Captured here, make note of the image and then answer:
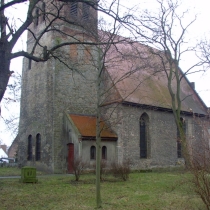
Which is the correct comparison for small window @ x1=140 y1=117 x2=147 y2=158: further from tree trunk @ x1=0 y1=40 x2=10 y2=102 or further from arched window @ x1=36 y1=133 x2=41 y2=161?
tree trunk @ x1=0 y1=40 x2=10 y2=102

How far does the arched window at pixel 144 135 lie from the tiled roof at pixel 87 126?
2.86m

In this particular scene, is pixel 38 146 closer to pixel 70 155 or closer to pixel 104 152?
pixel 70 155

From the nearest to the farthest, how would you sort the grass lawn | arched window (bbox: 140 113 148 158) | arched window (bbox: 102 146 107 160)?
the grass lawn → arched window (bbox: 102 146 107 160) → arched window (bbox: 140 113 148 158)

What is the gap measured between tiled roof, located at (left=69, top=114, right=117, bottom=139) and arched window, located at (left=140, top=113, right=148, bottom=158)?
2.86 m

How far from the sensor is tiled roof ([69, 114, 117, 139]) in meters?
22.2

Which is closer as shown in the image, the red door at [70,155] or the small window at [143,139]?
the red door at [70,155]

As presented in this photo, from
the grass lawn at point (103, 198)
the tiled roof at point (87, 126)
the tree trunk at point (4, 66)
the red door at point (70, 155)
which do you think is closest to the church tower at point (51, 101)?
the red door at point (70, 155)

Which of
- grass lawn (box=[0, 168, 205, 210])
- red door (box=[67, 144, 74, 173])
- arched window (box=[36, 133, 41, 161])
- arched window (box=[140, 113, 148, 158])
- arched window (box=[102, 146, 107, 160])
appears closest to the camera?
grass lawn (box=[0, 168, 205, 210])

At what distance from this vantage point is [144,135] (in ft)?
82.8


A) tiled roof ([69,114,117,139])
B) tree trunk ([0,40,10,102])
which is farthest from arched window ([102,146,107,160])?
tree trunk ([0,40,10,102])

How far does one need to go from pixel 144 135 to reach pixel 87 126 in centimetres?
525

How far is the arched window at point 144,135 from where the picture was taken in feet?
81.5

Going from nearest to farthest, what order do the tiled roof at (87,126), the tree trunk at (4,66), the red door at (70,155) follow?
the tree trunk at (4,66)
the tiled roof at (87,126)
the red door at (70,155)

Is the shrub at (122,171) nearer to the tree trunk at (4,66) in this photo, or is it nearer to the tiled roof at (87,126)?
the tiled roof at (87,126)
